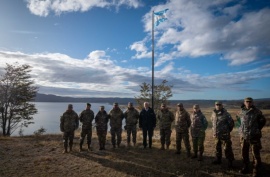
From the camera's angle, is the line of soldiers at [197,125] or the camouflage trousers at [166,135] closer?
the line of soldiers at [197,125]

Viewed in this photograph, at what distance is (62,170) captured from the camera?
11008 millimetres

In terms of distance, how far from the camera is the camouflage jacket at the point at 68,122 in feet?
48.4

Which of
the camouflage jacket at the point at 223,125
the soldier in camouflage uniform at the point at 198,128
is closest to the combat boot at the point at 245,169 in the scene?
the camouflage jacket at the point at 223,125

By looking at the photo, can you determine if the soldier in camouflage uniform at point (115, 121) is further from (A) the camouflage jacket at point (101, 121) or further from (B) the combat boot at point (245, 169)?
(B) the combat boot at point (245, 169)

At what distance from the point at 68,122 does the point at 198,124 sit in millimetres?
7886

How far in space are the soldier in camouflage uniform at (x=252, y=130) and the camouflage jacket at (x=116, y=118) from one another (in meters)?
7.64

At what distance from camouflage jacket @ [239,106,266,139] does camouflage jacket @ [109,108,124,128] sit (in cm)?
776

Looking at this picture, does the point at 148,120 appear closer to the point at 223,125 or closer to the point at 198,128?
the point at 198,128

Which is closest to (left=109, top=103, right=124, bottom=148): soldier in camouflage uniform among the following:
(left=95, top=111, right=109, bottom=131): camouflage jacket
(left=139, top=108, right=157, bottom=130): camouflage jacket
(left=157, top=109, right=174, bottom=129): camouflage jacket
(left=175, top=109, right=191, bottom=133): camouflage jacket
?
(left=95, top=111, right=109, bottom=131): camouflage jacket

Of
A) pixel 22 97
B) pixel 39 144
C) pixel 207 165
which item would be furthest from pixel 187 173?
pixel 22 97

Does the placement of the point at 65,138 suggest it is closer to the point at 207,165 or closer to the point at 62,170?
the point at 62,170

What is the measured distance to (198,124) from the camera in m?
12.0

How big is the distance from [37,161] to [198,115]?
871 cm

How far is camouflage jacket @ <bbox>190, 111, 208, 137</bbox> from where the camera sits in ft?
38.9
